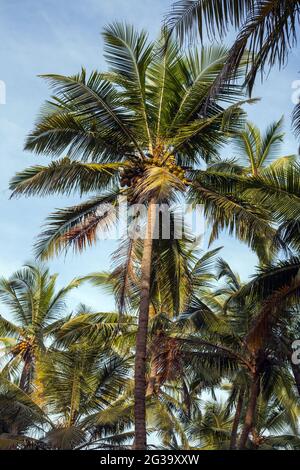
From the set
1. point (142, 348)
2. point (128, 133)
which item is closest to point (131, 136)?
point (128, 133)

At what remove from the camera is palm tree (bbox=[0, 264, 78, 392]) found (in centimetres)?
2156

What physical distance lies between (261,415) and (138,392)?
566 inches

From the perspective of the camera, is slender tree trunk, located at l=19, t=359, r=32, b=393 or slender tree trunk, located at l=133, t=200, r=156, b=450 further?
slender tree trunk, located at l=19, t=359, r=32, b=393

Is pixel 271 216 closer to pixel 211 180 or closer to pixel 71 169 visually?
pixel 211 180

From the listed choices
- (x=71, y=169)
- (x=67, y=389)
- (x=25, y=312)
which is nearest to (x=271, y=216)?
(x=71, y=169)

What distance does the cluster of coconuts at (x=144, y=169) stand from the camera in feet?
43.7

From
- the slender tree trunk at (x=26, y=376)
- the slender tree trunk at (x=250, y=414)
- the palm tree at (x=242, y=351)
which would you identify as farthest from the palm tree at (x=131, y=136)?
the slender tree trunk at (x=26, y=376)

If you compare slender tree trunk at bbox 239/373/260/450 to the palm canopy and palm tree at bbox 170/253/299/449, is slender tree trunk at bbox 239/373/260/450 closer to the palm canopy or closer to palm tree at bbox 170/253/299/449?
palm tree at bbox 170/253/299/449

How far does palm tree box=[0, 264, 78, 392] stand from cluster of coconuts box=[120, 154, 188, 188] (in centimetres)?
945

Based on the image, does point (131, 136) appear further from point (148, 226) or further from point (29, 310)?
point (29, 310)

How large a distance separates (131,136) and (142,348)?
468 centimetres

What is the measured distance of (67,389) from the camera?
16.6m

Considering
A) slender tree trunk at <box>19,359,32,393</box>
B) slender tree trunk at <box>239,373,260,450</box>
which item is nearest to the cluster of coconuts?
slender tree trunk at <box>239,373,260,450</box>

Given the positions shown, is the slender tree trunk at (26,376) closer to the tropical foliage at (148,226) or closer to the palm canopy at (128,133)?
the tropical foliage at (148,226)
